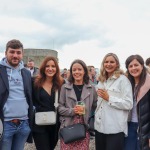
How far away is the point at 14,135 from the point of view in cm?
358

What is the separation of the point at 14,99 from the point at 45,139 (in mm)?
837

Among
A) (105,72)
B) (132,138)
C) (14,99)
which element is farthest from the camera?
(105,72)

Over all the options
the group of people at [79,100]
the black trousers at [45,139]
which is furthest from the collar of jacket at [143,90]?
the black trousers at [45,139]

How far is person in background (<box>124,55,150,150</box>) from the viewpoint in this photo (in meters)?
3.36

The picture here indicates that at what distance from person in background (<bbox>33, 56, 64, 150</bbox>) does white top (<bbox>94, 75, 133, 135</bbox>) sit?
0.71 m

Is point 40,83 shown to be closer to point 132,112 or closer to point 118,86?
point 118,86

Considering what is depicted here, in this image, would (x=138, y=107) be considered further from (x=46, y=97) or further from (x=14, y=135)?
(x=14, y=135)

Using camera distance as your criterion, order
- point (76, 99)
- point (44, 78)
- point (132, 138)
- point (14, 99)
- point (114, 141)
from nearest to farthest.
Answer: point (14, 99) < point (114, 141) < point (132, 138) < point (76, 99) < point (44, 78)

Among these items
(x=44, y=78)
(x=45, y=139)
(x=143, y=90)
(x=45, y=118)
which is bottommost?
(x=45, y=139)

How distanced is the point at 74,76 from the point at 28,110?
84 cm

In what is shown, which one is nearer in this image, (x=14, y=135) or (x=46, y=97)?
(x=14, y=135)

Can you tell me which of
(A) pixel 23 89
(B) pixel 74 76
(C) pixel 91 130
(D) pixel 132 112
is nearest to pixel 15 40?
(A) pixel 23 89

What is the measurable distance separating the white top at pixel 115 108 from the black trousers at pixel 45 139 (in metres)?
0.71

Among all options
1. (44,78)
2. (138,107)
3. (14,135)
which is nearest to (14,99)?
(14,135)
